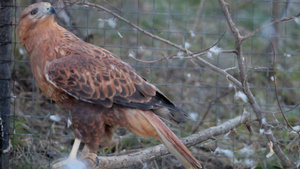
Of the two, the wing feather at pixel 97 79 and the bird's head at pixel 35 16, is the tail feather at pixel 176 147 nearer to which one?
the wing feather at pixel 97 79

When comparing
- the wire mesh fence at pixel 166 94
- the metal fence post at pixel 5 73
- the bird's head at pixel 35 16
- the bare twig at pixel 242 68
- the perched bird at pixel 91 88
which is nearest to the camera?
the bare twig at pixel 242 68

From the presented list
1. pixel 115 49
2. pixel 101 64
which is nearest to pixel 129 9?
pixel 115 49

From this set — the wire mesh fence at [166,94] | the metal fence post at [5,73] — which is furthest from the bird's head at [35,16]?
the metal fence post at [5,73]

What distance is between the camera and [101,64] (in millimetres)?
2732

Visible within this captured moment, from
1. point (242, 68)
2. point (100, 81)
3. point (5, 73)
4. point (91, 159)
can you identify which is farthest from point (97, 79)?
point (5, 73)

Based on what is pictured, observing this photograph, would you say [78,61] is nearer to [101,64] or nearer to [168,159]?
[101,64]

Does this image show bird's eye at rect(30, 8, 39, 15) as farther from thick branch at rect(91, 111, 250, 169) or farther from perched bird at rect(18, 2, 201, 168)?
thick branch at rect(91, 111, 250, 169)

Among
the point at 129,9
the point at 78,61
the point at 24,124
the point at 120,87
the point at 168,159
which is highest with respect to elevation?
the point at 129,9

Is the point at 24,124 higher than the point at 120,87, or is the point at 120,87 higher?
the point at 120,87

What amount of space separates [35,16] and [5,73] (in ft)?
3.49

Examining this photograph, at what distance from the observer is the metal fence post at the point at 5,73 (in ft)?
11.4

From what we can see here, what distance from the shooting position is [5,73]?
11.7ft

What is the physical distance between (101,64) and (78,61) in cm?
17

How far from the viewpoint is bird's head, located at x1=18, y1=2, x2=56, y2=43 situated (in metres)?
2.72
